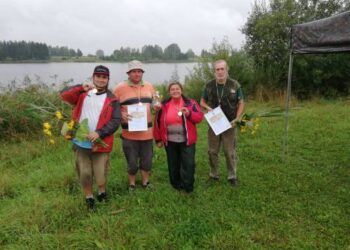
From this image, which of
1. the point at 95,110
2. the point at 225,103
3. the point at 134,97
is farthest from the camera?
the point at 225,103

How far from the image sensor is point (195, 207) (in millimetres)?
4570

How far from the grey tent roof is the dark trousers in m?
2.39

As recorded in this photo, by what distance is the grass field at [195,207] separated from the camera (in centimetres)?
380

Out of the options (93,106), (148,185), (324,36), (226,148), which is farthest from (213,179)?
(324,36)

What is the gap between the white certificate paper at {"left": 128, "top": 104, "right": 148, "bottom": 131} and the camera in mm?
4613

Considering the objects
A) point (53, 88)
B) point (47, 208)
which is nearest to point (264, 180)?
point (47, 208)

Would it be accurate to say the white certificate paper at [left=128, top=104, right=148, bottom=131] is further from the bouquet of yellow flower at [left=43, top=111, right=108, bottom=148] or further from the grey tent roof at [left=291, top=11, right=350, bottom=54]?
the grey tent roof at [left=291, top=11, right=350, bottom=54]

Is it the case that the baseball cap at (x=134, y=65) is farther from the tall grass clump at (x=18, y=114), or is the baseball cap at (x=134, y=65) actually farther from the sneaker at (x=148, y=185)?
the tall grass clump at (x=18, y=114)

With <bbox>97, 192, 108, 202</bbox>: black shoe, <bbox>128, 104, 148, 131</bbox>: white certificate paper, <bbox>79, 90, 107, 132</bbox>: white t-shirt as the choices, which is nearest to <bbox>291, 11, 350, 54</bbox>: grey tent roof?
<bbox>128, 104, 148, 131</bbox>: white certificate paper

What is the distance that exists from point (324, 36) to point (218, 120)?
196cm

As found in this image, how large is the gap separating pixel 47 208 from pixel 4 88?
591cm

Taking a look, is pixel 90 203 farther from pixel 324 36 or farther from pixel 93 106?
pixel 324 36

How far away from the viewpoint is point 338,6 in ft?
48.6

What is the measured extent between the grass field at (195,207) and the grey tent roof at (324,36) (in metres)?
1.92
